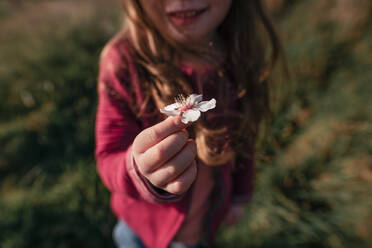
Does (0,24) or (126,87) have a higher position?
(0,24)

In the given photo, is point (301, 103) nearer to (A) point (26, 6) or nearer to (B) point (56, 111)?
(B) point (56, 111)

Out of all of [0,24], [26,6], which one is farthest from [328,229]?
[0,24]

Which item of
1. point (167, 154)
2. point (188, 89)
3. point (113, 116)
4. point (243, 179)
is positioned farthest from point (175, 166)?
point (243, 179)

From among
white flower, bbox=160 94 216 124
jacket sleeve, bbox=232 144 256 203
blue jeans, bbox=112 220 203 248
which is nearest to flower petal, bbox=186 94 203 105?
white flower, bbox=160 94 216 124

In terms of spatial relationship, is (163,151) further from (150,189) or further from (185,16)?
(185,16)

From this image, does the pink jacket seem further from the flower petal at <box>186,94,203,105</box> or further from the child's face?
the flower petal at <box>186,94,203,105</box>

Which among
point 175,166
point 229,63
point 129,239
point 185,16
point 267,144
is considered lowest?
point 267,144

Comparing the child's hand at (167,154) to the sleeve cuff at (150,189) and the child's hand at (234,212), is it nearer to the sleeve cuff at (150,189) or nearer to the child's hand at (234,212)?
the sleeve cuff at (150,189)
